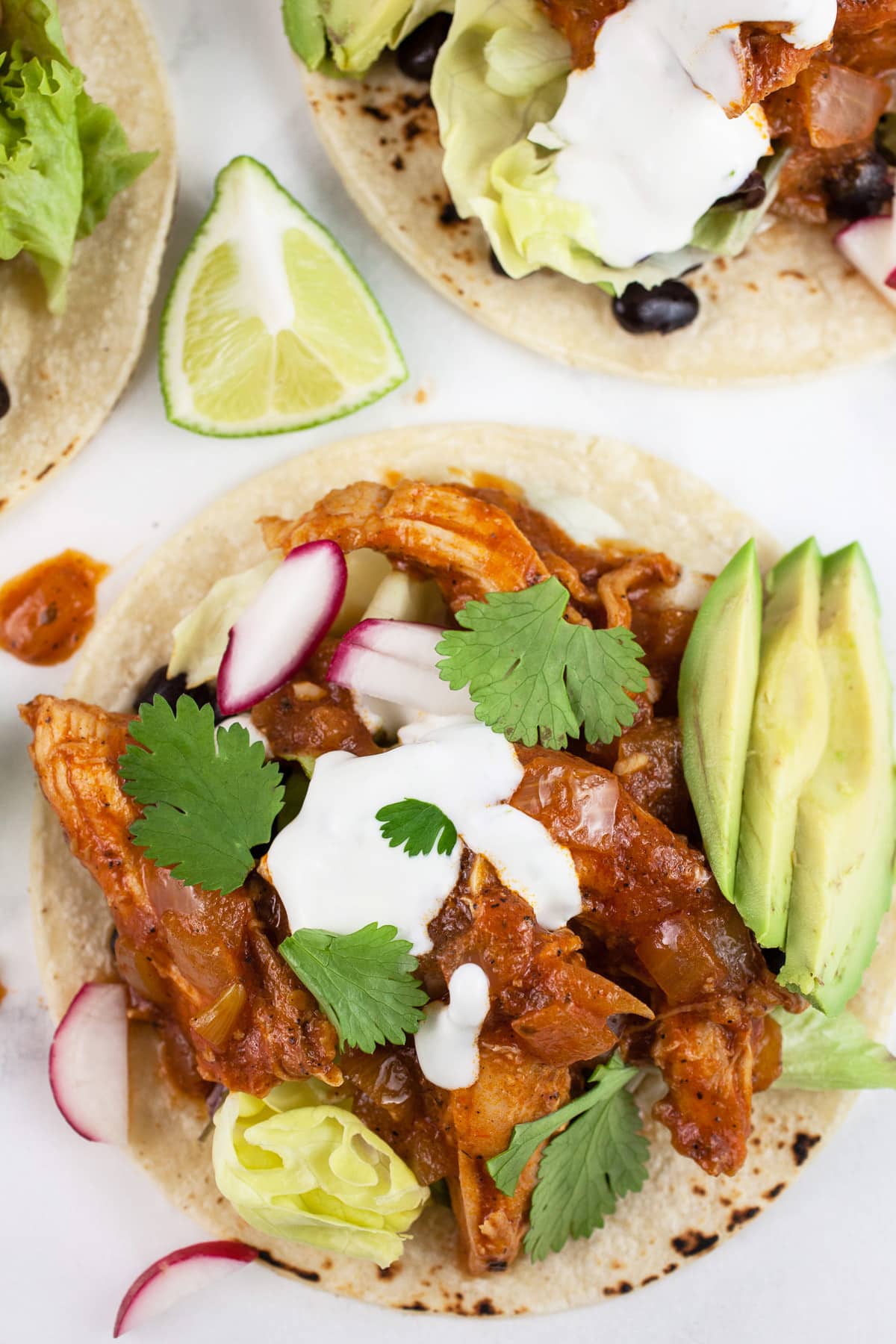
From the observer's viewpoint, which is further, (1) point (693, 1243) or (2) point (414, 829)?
(1) point (693, 1243)

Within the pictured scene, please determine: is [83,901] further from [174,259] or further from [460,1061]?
[174,259]

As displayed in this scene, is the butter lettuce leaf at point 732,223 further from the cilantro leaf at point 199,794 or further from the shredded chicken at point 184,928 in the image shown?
the shredded chicken at point 184,928

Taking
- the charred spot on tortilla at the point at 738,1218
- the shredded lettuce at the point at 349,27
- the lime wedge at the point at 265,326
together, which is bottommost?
the charred spot on tortilla at the point at 738,1218

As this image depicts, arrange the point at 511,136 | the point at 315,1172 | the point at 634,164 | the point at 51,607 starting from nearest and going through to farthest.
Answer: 1. the point at 315,1172
2. the point at 634,164
3. the point at 511,136
4. the point at 51,607

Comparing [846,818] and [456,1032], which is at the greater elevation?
[456,1032]

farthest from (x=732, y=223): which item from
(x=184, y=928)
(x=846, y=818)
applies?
(x=184, y=928)

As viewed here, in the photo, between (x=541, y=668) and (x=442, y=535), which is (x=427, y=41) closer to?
(x=442, y=535)

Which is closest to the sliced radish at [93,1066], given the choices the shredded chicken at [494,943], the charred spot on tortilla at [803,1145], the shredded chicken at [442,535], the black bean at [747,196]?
the shredded chicken at [494,943]
